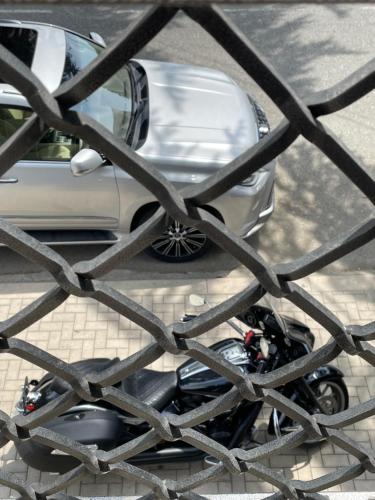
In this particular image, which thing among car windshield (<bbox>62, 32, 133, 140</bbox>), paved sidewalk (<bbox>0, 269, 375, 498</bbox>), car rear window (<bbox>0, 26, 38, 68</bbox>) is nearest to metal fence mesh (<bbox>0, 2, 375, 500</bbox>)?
paved sidewalk (<bbox>0, 269, 375, 498</bbox>)

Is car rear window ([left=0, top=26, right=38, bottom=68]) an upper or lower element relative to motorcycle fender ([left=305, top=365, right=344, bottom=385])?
upper

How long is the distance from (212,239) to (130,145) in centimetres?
428

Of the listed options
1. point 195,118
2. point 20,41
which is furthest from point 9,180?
point 195,118

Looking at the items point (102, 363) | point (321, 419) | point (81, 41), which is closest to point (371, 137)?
point (81, 41)

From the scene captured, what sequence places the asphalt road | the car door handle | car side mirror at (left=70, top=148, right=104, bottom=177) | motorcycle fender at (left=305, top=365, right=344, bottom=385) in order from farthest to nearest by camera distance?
1. the asphalt road
2. the car door handle
3. car side mirror at (left=70, top=148, right=104, bottom=177)
4. motorcycle fender at (left=305, top=365, right=344, bottom=385)

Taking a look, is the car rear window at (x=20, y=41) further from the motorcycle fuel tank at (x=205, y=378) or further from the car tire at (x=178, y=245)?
the motorcycle fuel tank at (x=205, y=378)

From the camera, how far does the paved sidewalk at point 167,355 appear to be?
424cm

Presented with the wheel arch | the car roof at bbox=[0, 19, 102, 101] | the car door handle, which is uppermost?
the car roof at bbox=[0, 19, 102, 101]

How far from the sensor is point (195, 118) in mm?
5582

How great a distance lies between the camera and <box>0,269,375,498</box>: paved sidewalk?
424 cm

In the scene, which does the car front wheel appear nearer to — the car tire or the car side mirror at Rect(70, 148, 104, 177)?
the car tire

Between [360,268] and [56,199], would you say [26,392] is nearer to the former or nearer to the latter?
[56,199]

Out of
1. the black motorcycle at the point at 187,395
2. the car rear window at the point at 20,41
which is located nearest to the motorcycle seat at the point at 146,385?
the black motorcycle at the point at 187,395

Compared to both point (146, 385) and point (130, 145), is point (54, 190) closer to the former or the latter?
point (130, 145)
